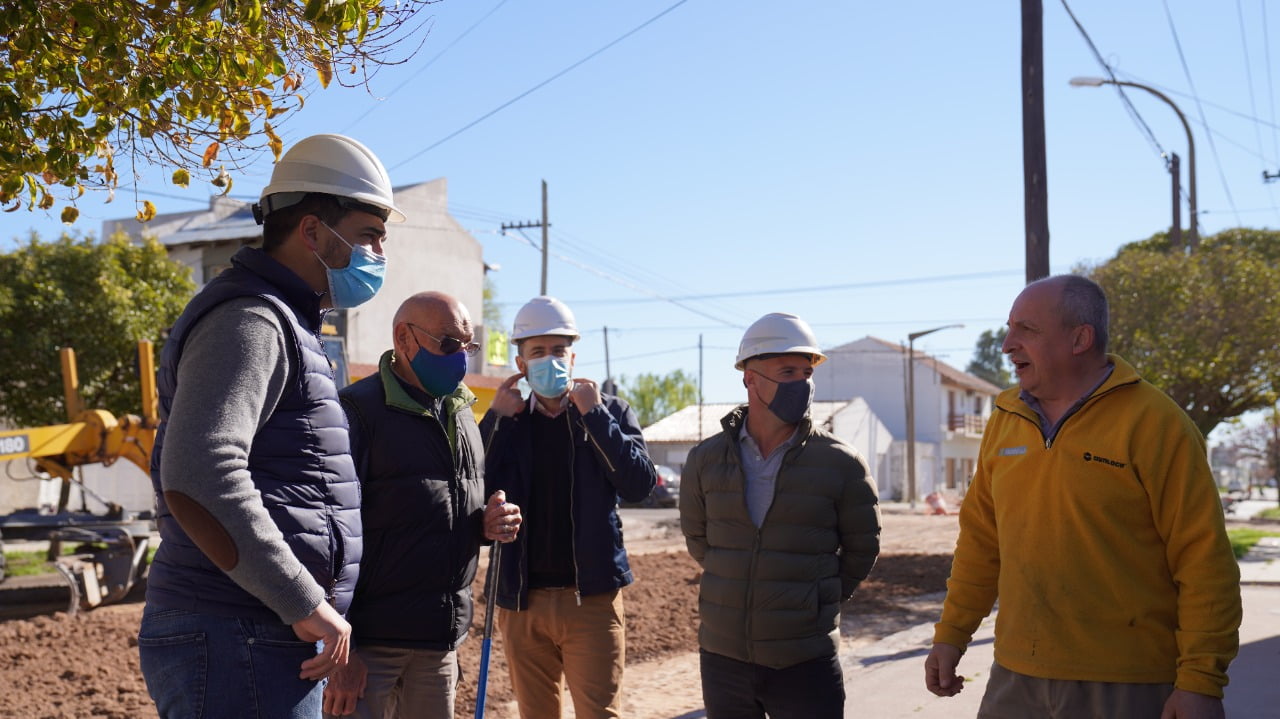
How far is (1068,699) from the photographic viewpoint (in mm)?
3229

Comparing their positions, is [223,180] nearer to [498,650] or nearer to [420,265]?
[498,650]

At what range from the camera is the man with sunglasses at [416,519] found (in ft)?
12.1

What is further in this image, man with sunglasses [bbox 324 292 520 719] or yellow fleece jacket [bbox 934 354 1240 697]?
man with sunglasses [bbox 324 292 520 719]

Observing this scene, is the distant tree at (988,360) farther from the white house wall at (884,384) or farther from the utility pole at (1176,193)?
the utility pole at (1176,193)

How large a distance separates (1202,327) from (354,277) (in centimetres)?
1960

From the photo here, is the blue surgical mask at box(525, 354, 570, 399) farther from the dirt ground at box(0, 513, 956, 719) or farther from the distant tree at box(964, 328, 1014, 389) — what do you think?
the distant tree at box(964, 328, 1014, 389)

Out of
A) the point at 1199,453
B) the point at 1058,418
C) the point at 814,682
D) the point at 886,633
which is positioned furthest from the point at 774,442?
the point at 886,633

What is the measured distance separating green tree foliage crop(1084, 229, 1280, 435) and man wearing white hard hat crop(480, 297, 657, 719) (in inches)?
647

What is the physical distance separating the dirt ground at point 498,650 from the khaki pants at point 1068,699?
3552 millimetres

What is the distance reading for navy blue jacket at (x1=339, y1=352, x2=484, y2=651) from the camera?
369cm

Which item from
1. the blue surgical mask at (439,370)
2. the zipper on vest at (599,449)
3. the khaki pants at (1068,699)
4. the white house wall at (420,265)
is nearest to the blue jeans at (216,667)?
the blue surgical mask at (439,370)

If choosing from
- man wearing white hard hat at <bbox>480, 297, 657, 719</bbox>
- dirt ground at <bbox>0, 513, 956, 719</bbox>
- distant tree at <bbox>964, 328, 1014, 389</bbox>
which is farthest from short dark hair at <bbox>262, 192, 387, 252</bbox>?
distant tree at <bbox>964, 328, 1014, 389</bbox>

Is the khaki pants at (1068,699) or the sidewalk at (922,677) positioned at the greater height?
the khaki pants at (1068,699)

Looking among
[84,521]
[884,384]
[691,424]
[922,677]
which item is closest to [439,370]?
[922,677]
